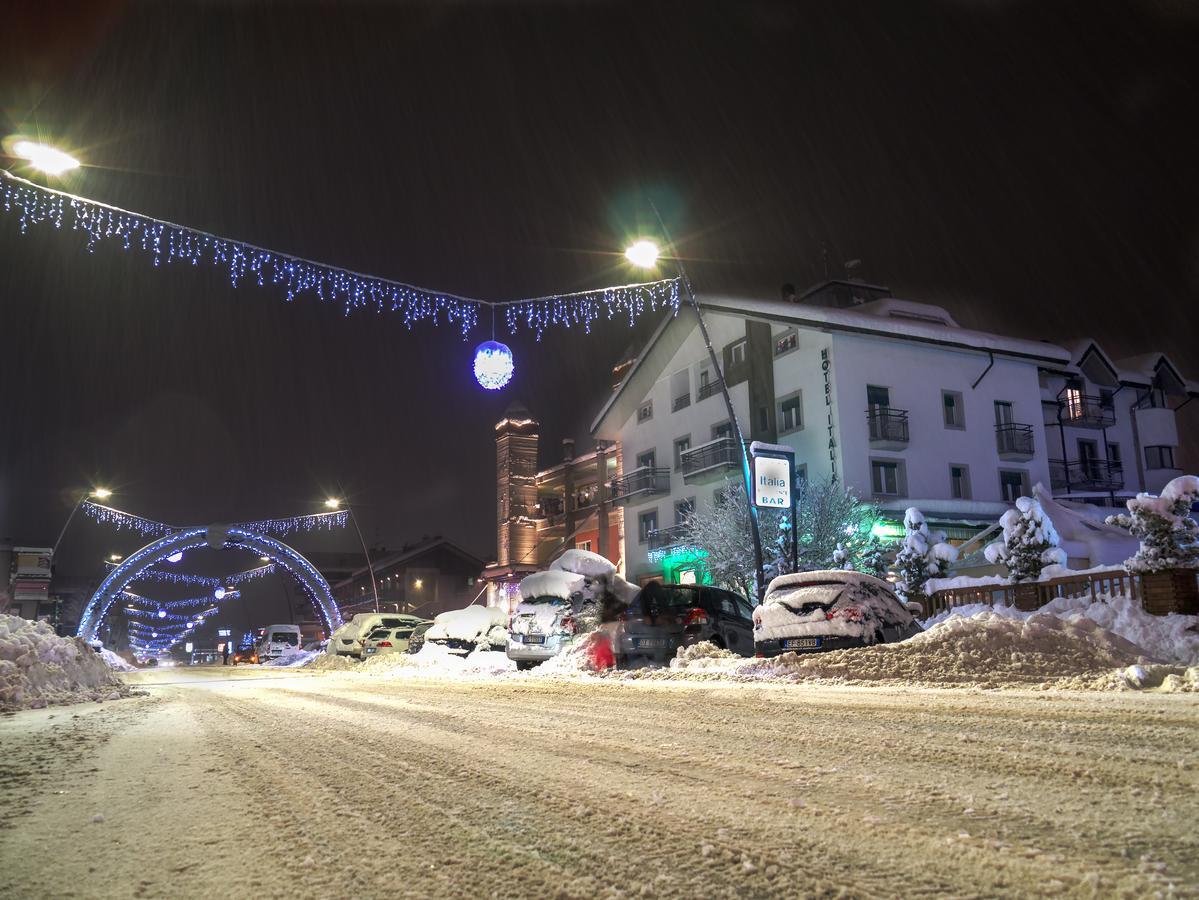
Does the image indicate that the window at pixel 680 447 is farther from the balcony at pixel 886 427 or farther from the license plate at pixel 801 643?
the license plate at pixel 801 643

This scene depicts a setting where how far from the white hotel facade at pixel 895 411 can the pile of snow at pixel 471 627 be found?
1355cm

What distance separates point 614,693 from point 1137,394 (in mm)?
41488

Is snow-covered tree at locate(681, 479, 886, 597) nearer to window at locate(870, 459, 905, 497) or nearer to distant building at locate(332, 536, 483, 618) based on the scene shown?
window at locate(870, 459, 905, 497)

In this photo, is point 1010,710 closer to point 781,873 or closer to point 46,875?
point 781,873

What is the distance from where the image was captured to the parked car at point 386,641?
31047 mm

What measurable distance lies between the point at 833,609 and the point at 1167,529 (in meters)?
5.70

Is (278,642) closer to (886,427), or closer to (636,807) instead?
(886,427)

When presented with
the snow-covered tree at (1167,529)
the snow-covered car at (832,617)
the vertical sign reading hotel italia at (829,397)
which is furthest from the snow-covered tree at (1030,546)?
the vertical sign reading hotel italia at (829,397)

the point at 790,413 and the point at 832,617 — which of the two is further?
the point at 790,413

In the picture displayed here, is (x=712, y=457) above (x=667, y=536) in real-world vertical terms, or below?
above

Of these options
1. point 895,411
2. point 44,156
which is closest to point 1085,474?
point 895,411

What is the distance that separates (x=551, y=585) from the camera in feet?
79.5

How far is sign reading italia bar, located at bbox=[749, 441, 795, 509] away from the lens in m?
24.1

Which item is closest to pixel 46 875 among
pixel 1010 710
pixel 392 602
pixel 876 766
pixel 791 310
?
pixel 876 766
